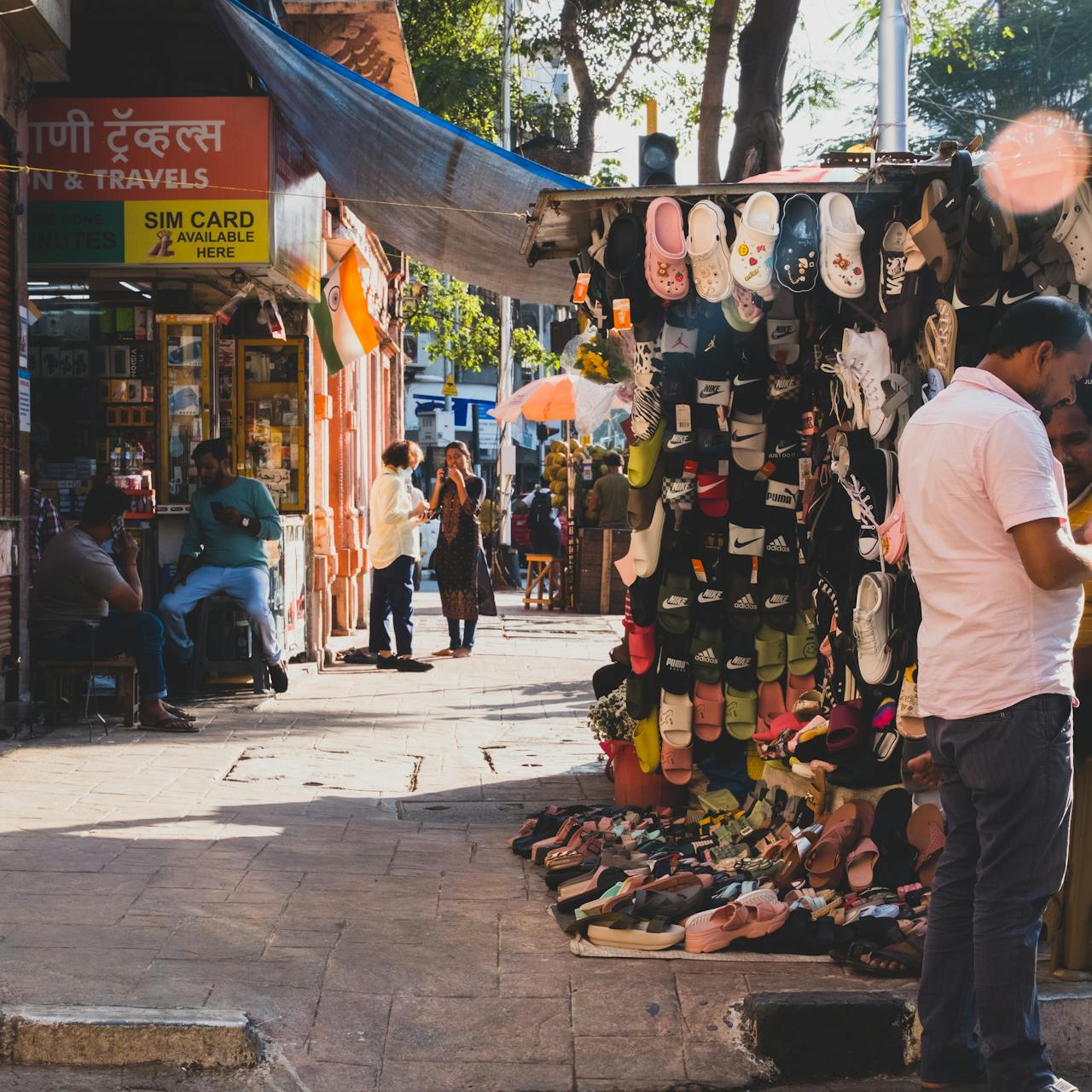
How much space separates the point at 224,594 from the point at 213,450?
1.00 metres

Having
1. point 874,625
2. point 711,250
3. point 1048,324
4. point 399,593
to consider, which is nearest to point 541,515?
point 399,593

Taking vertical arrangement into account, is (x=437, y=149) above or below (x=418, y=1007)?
above

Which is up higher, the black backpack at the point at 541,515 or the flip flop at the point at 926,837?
the black backpack at the point at 541,515

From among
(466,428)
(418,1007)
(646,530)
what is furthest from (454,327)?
(418,1007)

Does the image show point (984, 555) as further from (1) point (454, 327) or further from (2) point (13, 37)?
(1) point (454, 327)

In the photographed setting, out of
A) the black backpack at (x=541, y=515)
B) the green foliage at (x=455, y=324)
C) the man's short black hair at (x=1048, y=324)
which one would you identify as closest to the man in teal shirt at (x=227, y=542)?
the man's short black hair at (x=1048, y=324)

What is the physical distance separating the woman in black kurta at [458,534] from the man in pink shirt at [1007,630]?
9912 millimetres

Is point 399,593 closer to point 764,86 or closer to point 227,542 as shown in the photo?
point 227,542

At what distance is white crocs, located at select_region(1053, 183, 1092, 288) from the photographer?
4941 mm

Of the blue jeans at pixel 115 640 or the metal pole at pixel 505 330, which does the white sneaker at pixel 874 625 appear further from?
the metal pole at pixel 505 330

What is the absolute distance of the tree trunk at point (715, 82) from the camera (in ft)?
41.9

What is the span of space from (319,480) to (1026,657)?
449 inches

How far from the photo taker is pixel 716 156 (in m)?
12.7

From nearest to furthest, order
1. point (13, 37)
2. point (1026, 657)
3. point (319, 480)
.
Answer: point (1026, 657) < point (13, 37) < point (319, 480)
